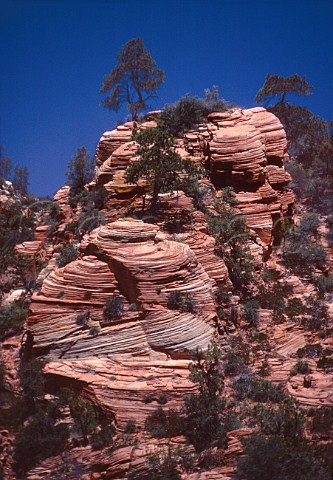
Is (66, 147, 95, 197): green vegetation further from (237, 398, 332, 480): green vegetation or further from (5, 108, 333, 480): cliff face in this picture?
(237, 398, 332, 480): green vegetation

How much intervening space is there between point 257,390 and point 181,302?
4.37 metres

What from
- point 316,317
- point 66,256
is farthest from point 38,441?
A: point 316,317

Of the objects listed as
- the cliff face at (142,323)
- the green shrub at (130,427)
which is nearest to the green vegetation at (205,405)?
the cliff face at (142,323)

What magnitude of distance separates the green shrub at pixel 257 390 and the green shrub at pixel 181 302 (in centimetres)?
332

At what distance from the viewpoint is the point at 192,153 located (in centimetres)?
2578

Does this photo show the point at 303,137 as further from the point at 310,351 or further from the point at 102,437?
the point at 102,437

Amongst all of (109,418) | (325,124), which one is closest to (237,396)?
(109,418)

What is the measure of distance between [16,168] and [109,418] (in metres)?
26.7

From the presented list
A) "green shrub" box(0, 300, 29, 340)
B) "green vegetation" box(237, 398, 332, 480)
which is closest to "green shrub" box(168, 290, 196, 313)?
"green vegetation" box(237, 398, 332, 480)

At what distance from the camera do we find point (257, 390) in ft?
48.6

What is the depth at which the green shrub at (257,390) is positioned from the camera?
48.2 ft

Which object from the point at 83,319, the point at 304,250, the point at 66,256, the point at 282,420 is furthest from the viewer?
the point at 304,250

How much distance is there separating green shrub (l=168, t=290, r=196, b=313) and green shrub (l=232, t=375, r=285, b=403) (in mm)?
3317

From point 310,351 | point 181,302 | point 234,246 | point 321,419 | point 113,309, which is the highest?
point 234,246
